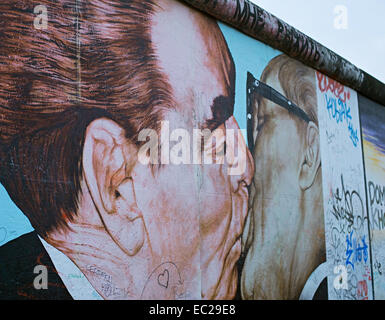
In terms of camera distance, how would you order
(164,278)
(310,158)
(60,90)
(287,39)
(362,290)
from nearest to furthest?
1. (60,90)
2. (164,278)
3. (287,39)
4. (310,158)
5. (362,290)

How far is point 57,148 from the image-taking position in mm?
3785

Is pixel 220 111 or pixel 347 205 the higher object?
pixel 220 111

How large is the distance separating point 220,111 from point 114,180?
169 centimetres

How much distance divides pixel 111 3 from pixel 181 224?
6.77 ft

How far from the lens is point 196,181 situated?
4.95 meters

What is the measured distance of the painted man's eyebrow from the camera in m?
5.26

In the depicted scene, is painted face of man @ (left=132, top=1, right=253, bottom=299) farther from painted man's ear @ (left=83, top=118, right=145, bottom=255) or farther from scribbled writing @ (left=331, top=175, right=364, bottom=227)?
scribbled writing @ (left=331, top=175, right=364, bottom=227)

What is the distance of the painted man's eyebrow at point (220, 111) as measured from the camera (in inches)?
207

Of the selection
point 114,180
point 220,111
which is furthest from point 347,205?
point 114,180

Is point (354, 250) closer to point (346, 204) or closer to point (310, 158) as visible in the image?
point (346, 204)

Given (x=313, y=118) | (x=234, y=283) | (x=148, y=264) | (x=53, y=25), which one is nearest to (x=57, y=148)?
(x=53, y=25)

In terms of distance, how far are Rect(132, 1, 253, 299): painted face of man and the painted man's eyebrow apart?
11 millimetres

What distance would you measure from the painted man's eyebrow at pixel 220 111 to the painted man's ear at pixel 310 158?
1668 millimetres

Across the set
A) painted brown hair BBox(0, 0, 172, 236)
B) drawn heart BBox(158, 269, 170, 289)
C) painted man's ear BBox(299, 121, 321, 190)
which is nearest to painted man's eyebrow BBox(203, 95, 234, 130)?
painted brown hair BBox(0, 0, 172, 236)
